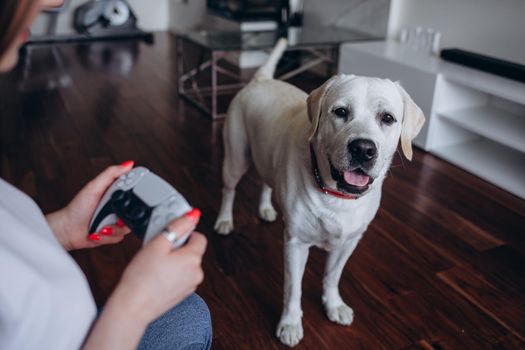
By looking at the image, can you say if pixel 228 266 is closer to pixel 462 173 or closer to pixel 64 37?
pixel 462 173

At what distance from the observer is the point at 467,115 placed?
9.36 feet

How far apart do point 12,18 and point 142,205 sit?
1.15ft

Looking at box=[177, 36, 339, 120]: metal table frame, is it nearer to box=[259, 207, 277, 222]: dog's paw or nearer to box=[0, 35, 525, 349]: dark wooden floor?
box=[0, 35, 525, 349]: dark wooden floor

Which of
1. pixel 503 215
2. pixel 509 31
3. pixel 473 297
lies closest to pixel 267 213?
pixel 473 297

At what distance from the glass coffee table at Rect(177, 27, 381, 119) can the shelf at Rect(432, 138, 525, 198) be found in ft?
4.48

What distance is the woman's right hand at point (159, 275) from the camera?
0.69 m

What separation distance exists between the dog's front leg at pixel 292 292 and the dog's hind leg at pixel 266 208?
2.13 ft

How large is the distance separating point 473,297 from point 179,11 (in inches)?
202

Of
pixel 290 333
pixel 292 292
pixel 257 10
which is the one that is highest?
pixel 257 10

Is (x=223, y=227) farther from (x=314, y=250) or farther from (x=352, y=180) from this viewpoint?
(x=352, y=180)

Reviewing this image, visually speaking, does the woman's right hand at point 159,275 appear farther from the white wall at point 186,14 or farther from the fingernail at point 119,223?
the white wall at point 186,14

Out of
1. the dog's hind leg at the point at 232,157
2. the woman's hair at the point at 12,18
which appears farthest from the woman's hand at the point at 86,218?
the dog's hind leg at the point at 232,157

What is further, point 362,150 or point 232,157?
point 232,157

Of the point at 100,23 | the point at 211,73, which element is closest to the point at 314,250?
the point at 211,73
